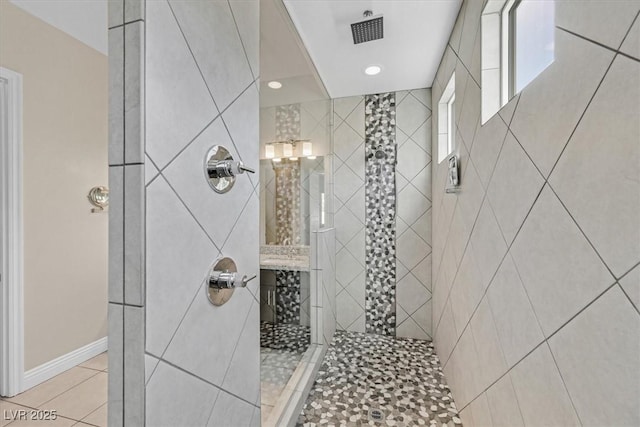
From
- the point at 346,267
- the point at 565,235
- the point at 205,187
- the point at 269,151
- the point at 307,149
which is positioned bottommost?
the point at 346,267

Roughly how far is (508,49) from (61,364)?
3.34 meters

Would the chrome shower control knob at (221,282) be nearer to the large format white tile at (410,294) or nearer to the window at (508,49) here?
the window at (508,49)

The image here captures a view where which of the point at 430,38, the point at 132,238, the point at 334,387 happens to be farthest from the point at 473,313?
the point at 430,38

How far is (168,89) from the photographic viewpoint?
68cm

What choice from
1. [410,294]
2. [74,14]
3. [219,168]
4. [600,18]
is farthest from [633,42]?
[74,14]

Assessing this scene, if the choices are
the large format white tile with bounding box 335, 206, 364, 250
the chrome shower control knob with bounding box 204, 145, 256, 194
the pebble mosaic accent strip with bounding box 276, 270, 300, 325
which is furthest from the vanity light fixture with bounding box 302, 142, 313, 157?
the chrome shower control knob with bounding box 204, 145, 256, 194

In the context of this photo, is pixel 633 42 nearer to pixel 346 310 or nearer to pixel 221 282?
pixel 221 282

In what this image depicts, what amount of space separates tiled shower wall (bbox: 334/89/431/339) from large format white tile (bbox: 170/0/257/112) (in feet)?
6.24

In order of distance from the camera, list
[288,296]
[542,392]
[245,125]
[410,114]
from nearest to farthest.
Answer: [542,392] < [245,125] < [288,296] < [410,114]

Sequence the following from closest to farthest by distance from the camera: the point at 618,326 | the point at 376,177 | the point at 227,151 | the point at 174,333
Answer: the point at 618,326
the point at 174,333
the point at 227,151
the point at 376,177

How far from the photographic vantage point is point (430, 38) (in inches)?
75.1

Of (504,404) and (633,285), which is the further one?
(504,404)

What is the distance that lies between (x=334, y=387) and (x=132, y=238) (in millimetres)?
1855

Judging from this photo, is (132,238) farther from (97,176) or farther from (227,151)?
(97,176)
